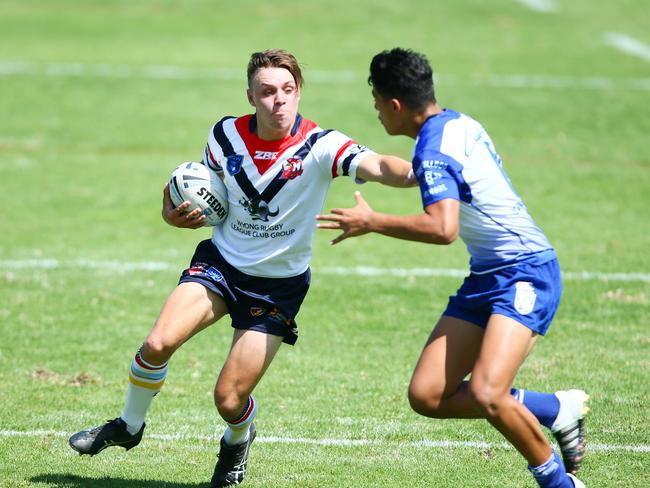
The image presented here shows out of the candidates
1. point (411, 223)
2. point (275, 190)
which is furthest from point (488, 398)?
point (275, 190)

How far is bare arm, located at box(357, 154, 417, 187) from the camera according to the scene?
6.14 metres

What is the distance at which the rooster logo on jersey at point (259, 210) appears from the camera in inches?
261

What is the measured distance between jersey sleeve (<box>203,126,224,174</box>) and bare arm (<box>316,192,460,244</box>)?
1382 mm

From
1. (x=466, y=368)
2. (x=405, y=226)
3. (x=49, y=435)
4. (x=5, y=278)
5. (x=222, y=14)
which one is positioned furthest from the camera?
(x=222, y=14)

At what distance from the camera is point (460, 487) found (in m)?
6.39

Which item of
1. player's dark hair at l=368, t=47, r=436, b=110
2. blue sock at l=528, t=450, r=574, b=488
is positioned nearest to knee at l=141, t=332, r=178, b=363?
player's dark hair at l=368, t=47, r=436, b=110

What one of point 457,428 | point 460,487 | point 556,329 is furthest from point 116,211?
point 460,487

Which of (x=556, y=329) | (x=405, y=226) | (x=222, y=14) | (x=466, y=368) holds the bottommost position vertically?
(x=222, y=14)

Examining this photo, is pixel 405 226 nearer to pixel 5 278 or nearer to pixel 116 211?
pixel 5 278

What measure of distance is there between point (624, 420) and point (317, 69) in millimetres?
17445

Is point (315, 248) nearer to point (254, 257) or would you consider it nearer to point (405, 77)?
point (254, 257)

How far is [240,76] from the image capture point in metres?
23.4

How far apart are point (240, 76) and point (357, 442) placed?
17.0 metres

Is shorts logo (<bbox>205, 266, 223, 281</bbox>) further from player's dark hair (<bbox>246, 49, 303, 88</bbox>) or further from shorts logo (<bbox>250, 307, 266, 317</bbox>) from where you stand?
player's dark hair (<bbox>246, 49, 303, 88</bbox>)
